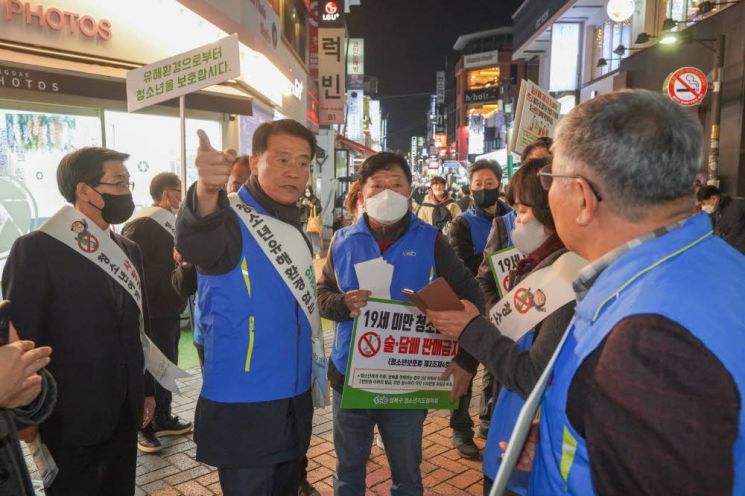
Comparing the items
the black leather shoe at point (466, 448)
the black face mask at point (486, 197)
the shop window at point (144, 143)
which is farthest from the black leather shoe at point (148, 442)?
the shop window at point (144, 143)

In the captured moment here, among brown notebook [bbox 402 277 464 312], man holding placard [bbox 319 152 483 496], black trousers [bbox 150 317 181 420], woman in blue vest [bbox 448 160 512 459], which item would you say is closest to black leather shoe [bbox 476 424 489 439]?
woman in blue vest [bbox 448 160 512 459]

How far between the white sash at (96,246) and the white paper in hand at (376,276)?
51.0 inches

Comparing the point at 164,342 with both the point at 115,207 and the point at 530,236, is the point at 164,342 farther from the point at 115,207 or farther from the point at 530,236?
the point at 530,236

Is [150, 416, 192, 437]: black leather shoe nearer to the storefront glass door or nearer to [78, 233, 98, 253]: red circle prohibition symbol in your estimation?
[78, 233, 98, 253]: red circle prohibition symbol

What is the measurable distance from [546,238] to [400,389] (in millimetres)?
1189

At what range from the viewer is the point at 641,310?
1.10m

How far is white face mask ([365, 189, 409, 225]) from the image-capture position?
10.4 feet

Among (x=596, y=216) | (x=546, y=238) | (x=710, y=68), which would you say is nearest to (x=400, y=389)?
(x=546, y=238)

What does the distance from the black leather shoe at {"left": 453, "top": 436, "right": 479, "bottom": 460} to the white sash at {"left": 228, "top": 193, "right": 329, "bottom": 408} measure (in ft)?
7.72

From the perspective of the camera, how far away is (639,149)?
125 centimetres

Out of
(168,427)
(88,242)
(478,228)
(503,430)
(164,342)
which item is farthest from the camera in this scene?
(478,228)

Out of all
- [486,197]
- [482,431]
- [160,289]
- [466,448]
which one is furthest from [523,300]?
[160,289]

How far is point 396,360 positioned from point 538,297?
1048mm

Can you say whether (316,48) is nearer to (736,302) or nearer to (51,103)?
(51,103)
